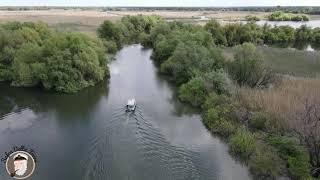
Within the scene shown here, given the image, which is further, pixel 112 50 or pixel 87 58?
pixel 112 50

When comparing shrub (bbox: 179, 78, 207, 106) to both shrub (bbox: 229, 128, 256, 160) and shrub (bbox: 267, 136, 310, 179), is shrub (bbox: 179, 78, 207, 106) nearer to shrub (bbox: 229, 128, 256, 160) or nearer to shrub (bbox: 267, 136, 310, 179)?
shrub (bbox: 229, 128, 256, 160)

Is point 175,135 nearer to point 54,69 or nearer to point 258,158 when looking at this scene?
point 258,158

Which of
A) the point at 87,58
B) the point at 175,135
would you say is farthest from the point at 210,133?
the point at 87,58

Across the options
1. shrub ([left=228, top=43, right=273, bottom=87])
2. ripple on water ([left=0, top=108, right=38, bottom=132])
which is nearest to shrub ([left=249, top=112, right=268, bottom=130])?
shrub ([left=228, top=43, right=273, bottom=87])

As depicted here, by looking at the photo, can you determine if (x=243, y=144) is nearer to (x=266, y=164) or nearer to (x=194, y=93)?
(x=266, y=164)

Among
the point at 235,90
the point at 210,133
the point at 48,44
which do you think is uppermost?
the point at 48,44
